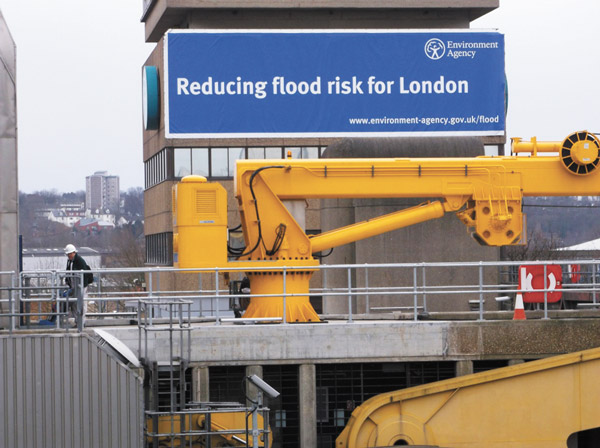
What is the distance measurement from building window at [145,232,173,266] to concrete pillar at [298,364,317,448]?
35.1m

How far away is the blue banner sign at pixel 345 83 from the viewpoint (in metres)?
37.4

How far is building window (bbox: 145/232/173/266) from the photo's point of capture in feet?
176

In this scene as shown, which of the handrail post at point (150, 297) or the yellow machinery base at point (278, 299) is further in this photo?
the yellow machinery base at point (278, 299)

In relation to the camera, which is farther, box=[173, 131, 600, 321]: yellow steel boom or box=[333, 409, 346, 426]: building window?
box=[173, 131, 600, 321]: yellow steel boom

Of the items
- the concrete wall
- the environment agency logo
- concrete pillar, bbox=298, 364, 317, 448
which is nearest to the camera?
concrete pillar, bbox=298, 364, 317, 448

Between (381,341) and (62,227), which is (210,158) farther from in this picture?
(62,227)

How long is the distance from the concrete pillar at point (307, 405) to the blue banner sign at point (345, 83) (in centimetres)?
1885

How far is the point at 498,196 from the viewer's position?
67.2 ft

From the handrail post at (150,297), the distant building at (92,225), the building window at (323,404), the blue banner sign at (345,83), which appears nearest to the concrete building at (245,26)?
the blue banner sign at (345,83)

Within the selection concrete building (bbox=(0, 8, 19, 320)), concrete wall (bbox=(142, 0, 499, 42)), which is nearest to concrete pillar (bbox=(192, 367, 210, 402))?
concrete building (bbox=(0, 8, 19, 320))

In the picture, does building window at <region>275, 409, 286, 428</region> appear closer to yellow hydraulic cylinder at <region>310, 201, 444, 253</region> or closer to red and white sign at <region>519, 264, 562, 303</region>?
yellow hydraulic cylinder at <region>310, 201, 444, 253</region>

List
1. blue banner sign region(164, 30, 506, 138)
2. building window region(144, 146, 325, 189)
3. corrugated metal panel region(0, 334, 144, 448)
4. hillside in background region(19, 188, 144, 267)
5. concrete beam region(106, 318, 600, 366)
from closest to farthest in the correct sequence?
corrugated metal panel region(0, 334, 144, 448), concrete beam region(106, 318, 600, 366), blue banner sign region(164, 30, 506, 138), building window region(144, 146, 325, 189), hillside in background region(19, 188, 144, 267)

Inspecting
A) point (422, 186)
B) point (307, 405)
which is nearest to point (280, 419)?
point (307, 405)

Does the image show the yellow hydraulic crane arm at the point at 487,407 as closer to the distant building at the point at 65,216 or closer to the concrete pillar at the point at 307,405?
the concrete pillar at the point at 307,405
